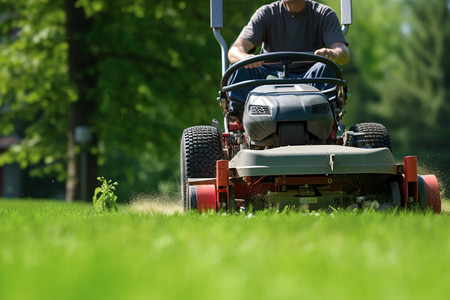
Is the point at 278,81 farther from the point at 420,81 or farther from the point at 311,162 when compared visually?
the point at 420,81

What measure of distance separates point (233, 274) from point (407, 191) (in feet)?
8.97

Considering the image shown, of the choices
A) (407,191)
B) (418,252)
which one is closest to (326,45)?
(407,191)

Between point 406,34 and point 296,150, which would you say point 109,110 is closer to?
point 296,150

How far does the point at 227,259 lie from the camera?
2270mm

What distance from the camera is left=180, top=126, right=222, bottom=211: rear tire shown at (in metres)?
5.04

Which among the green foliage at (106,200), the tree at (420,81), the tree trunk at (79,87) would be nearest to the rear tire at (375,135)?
the green foliage at (106,200)

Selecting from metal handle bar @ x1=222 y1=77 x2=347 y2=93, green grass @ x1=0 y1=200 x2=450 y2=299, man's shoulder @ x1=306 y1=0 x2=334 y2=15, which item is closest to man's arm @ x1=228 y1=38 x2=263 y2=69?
metal handle bar @ x1=222 y1=77 x2=347 y2=93

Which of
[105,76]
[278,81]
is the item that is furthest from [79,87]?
[278,81]

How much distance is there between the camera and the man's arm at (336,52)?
5.14 metres

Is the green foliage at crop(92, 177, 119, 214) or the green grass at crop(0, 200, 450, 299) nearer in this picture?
the green grass at crop(0, 200, 450, 299)

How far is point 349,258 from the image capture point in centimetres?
231

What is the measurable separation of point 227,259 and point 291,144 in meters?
2.49

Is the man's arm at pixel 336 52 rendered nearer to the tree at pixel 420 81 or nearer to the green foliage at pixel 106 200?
the green foliage at pixel 106 200

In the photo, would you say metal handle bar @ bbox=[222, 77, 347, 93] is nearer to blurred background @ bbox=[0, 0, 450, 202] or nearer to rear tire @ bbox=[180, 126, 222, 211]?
rear tire @ bbox=[180, 126, 222, 211]
